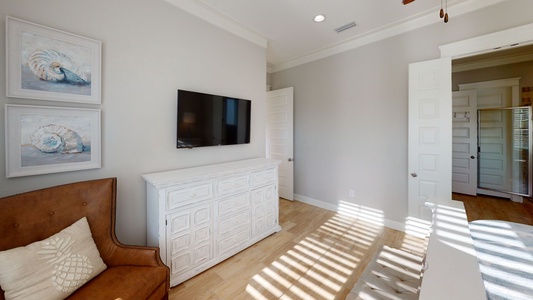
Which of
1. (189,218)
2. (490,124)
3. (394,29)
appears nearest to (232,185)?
(189,218)

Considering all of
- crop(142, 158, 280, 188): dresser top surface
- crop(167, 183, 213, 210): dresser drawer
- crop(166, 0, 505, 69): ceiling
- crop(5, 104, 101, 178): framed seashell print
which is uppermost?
crop(166, 0, 505, 69): ceiling

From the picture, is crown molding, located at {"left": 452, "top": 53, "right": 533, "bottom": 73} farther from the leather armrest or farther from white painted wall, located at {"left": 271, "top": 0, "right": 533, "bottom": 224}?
the leather armrest

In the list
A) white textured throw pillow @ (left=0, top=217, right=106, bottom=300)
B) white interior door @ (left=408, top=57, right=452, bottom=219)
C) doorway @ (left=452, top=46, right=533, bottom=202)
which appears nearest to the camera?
white textured throw pillow @ (left=0, top=217, right=106, bottom=300)

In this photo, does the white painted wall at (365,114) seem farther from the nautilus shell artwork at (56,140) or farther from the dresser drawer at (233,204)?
the nautilus shell artwork at (56,140)

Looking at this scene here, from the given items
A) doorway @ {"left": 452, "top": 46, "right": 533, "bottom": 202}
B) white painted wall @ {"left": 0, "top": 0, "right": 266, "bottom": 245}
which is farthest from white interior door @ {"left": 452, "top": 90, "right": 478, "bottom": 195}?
white painted wall @ {"left": 0, "top": 0, "right": 266, "bottom": 245}

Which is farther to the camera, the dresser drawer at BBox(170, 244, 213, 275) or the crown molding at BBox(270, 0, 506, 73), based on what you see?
the crown molding at BBox(270, 0, 506, 73)

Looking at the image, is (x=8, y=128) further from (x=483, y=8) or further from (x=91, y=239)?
(x=483, y=8)

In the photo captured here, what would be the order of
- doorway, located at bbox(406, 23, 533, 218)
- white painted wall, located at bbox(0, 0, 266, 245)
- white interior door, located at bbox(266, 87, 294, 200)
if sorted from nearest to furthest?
white painted wall, located at bbox(0, 0, 266, 245)
doorway, located at bbox(406, 23, 533, 218)
white interior door, located at bbox(266, 87, 294, 200)

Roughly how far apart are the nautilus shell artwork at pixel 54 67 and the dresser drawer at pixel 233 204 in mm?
1632

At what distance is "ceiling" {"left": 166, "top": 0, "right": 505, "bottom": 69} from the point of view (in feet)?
7.57

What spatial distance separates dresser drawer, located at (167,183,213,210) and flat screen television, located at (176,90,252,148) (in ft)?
1.84

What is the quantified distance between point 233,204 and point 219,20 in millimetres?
2322

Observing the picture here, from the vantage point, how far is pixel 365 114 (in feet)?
10.3

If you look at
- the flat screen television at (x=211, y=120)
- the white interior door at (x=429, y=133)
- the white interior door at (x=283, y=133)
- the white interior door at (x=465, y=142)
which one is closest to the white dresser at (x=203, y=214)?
the flat screen television at (x=211, y=120)
